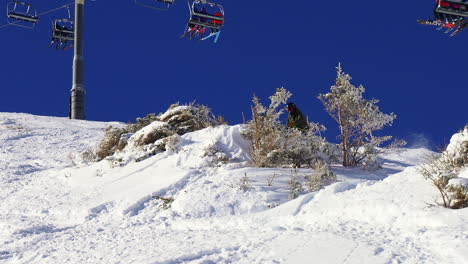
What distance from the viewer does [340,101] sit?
1060 centimetres

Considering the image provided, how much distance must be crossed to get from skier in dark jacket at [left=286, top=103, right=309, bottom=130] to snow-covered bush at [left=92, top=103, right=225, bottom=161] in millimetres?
1533

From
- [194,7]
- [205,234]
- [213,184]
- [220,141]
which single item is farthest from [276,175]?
[194,7]

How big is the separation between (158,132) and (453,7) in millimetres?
8033

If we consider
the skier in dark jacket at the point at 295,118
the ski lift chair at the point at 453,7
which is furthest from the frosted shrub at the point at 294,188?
the ski lift chair at the point at 453,7

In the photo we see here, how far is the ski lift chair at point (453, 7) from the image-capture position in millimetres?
13883

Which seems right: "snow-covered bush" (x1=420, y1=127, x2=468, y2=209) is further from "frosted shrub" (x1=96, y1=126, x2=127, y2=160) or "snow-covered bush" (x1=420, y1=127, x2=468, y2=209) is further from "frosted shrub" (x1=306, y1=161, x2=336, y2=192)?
"frosted shrub" (x1=96, y1=126, x2=127, y2=160)

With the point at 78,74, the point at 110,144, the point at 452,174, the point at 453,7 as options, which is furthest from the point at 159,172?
the point at 78,74

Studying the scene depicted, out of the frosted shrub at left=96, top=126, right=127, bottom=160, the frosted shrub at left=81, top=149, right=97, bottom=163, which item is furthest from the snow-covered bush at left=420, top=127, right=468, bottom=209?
the frosted shrub at left=81, top=149, right=97, bottom=163

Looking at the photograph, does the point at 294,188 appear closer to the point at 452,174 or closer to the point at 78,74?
the point at 452,174

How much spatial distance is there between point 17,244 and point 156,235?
6.05ft

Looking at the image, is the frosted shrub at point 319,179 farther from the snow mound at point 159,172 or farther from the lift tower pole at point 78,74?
the lift tower pole at point 78,74

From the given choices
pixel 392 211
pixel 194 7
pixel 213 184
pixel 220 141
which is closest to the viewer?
pixel 392 211

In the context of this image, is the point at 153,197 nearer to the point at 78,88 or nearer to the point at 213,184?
the point at 213,184

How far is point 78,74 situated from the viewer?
84.2ft
